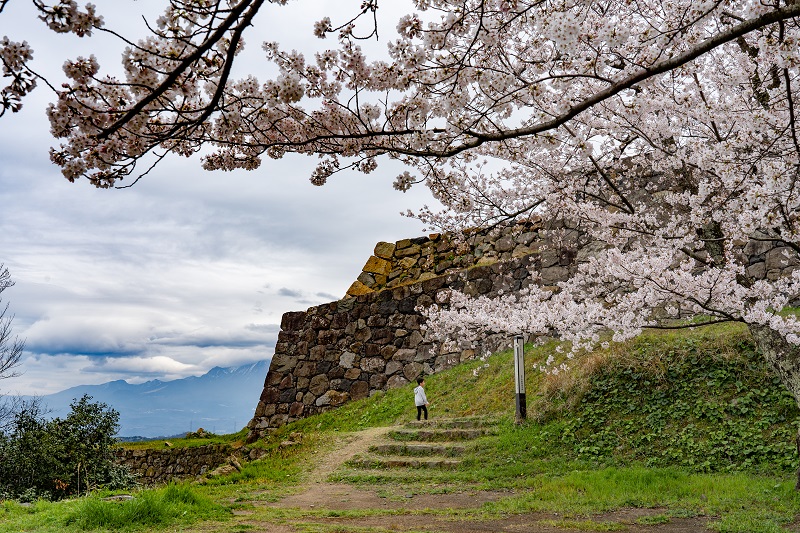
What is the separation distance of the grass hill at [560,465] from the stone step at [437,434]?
3cm

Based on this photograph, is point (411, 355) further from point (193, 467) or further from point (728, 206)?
point (728, 206)

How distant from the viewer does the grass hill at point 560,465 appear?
5.70 meters

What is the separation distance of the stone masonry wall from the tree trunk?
7.33 meters

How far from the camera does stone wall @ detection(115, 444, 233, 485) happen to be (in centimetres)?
1555

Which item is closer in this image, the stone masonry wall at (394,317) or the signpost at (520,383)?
the signpost at (520,383)

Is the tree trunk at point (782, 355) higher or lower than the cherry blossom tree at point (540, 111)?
lower

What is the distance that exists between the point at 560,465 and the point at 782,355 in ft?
10.7

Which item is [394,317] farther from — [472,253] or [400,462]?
[400,462]

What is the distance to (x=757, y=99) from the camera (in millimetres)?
5770

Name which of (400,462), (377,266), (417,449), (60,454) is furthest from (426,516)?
(377,266)

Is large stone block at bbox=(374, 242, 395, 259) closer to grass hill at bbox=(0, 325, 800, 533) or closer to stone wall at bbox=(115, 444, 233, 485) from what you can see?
grass hill at bbox=(0, 325, 800, 533)

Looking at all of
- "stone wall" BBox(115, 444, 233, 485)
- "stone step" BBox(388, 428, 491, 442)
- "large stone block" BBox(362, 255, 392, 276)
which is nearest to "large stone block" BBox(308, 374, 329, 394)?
"stone wall" BBox(115, 444, 233, 485)

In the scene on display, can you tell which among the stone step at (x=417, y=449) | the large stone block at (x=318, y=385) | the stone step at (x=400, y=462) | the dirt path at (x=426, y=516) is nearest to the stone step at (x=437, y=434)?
the stone step at (x=417, y=449)

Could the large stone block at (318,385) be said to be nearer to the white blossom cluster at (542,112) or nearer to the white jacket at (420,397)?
the white jacket at (420,397)
